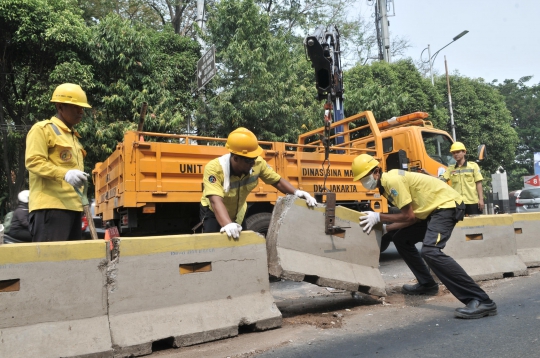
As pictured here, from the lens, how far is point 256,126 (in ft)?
45.6

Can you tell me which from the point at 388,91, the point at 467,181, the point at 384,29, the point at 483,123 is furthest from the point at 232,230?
the point at 483,123

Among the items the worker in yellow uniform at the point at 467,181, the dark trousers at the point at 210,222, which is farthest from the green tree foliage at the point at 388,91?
the dark trousers at the point at 210,222

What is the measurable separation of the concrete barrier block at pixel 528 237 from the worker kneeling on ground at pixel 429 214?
8.35ft

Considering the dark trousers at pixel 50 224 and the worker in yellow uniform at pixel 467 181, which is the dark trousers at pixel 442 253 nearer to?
the worker in yellow uniform at pixel 467 181

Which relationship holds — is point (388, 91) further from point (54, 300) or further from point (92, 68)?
point (54, 300)

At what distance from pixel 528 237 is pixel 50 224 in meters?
6.17

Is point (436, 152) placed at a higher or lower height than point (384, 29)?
lower

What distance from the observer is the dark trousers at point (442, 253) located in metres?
4.27

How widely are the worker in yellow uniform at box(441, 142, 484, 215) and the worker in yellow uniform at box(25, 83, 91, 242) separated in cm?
567

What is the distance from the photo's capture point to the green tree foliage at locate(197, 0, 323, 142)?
43.5 feet

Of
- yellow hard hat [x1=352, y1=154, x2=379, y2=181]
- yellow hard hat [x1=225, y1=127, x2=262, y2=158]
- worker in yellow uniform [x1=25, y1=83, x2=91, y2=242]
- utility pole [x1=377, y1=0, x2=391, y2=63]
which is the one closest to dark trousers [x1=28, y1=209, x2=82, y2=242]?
worker in yellow uniform [x1=25, y1=83, x2=91, y2=242]

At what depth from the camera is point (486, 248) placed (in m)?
6.01

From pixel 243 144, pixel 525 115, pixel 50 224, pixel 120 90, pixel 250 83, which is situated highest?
pixel 525 115

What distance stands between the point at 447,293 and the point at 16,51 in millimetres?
13418
